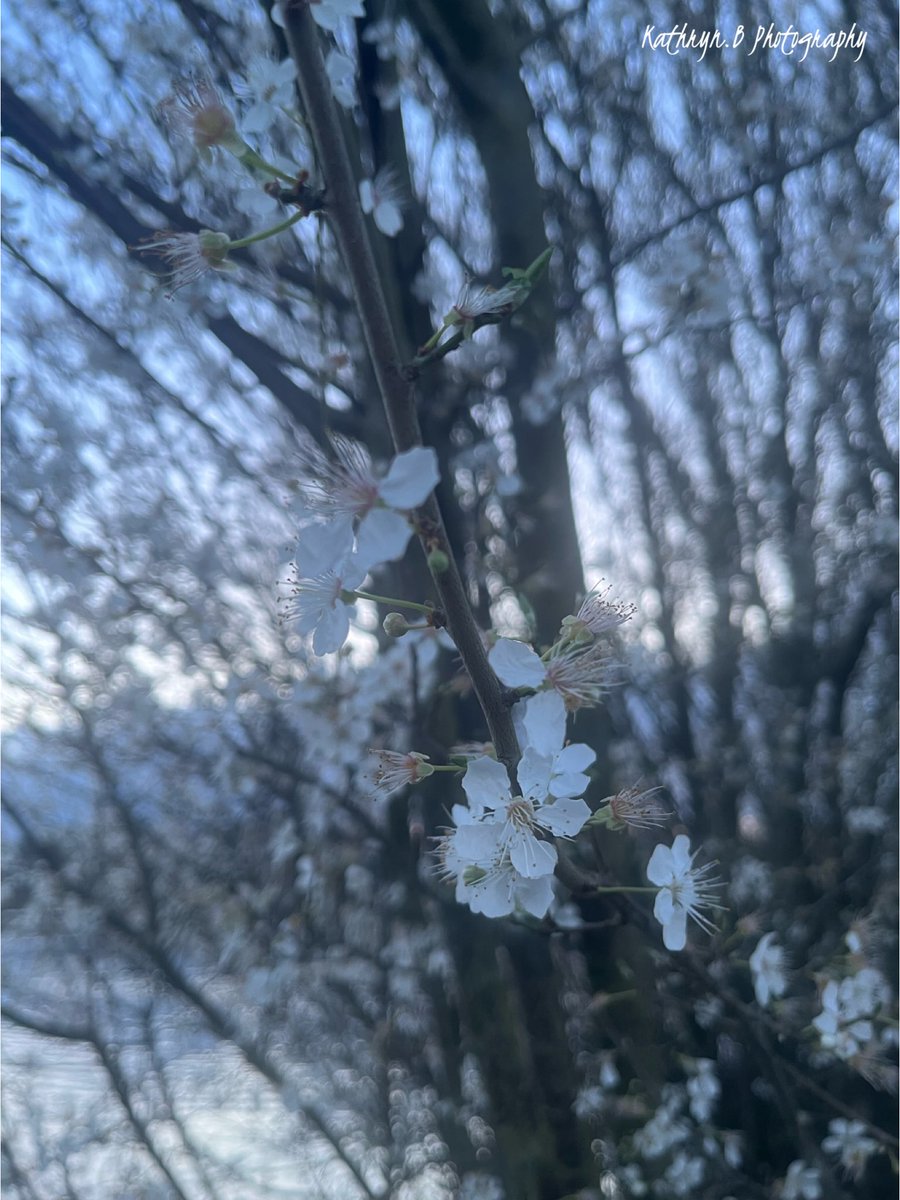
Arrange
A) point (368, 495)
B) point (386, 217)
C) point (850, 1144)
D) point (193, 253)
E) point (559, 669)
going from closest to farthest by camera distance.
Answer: point (368, 495), point (559, 669), point (193, 253), point (386, 217), point (850, 1144)

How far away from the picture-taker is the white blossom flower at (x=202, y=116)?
920mm

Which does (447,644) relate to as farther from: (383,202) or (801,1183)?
(801,1183)

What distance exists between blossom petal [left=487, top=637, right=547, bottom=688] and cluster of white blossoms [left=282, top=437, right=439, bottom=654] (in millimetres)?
135

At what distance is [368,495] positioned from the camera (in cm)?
78

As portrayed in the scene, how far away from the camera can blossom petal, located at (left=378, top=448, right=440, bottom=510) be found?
2.14 ft

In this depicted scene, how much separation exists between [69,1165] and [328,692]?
2972 mm

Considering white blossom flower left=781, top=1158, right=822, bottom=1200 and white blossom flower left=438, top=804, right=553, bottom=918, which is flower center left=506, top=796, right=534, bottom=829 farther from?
white blossom flower left=781, top=1158, right=822, bottom=1200

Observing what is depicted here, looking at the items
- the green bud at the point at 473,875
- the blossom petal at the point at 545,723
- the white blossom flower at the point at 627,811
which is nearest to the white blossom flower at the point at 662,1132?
the white blossom flower at the point at 627,811

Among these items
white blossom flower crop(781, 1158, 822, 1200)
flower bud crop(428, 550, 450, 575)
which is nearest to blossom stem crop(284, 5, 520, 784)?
flower bud crop(428, 550, 450, 575)

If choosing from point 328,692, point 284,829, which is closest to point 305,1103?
point 284,829

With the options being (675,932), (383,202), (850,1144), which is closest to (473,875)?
(675,932)

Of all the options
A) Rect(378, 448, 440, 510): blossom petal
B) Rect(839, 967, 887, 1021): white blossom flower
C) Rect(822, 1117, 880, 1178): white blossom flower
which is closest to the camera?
Rect(378, 448, 440, 510): blossom petal

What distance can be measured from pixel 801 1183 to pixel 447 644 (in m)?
1.87

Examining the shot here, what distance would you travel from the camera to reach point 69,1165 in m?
3.83
